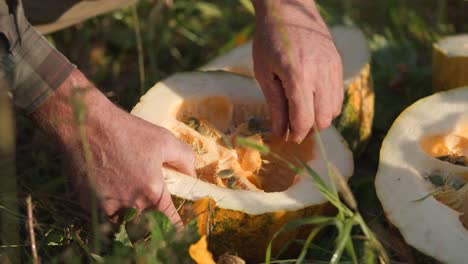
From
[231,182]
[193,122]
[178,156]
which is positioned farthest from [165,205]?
[193,122]

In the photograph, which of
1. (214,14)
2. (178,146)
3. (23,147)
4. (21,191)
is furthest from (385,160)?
(214,14)

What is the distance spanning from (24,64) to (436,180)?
143cm

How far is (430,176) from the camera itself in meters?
2.40

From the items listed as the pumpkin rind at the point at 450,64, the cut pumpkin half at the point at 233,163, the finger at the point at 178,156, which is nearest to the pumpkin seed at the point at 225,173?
the cut pumpkin half at the point at 233,163

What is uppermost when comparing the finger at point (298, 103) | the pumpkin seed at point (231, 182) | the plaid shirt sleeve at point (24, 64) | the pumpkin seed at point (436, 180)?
the plaid shirt sleeve at point (24, 64)

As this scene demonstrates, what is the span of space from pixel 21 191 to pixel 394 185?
151cm

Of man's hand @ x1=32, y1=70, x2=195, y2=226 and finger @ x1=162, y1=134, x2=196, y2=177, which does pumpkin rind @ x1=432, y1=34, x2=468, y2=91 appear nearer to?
finger @ x1=162, y1=134, x2=196, y2=177

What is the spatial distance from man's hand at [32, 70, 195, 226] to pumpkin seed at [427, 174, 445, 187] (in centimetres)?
89

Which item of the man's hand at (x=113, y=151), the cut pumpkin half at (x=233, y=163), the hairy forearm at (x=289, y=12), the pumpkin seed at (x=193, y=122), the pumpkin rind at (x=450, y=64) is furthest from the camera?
the pumpkin rind at (x=450, y=64)

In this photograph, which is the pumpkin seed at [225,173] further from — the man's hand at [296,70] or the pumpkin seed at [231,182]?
the man's hand at [296,70]

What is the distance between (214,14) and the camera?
13.5 feet

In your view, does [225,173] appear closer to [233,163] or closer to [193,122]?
[233,163]

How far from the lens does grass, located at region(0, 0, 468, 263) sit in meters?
2.47

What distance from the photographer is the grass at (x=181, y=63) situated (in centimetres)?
247
